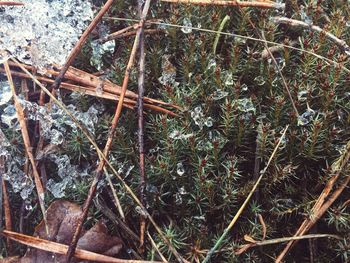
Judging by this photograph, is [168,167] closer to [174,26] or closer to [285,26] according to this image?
[174,26]

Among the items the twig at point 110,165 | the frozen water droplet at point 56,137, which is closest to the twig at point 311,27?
the twig at point 110,165

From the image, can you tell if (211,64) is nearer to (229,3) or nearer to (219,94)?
(219,94)

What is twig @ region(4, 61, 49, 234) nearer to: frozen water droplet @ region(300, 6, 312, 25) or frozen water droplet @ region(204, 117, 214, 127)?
frozen water droplet @ region(204, 117, 214, 127)

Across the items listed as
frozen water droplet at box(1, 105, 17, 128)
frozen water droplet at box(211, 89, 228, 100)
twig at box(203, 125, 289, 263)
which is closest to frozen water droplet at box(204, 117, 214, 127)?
frozen water droplet at box(211, 89, 228, 100)

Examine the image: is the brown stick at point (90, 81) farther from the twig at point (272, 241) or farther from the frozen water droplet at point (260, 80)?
the twig at point (272, 241)

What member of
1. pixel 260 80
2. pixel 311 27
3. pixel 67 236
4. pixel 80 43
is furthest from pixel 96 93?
pixel 311 27

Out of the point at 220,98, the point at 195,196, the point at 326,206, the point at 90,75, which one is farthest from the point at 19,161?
the point at 326,206
